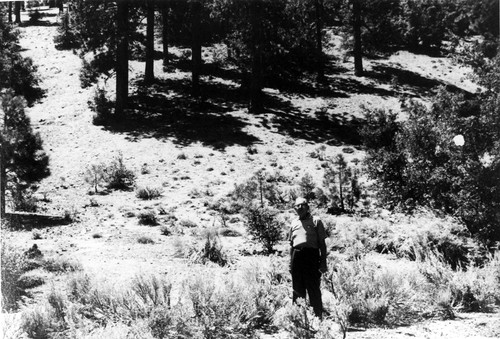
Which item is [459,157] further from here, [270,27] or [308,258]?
[270,27]

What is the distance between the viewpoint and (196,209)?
1599 cm

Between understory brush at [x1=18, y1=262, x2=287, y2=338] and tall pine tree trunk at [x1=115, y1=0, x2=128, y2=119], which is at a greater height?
tall pine tree trunk at [x1=115, y1=0, x2=128, y2=119]

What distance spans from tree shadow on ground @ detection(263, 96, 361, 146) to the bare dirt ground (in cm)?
12

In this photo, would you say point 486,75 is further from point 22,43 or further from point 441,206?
point 22,43

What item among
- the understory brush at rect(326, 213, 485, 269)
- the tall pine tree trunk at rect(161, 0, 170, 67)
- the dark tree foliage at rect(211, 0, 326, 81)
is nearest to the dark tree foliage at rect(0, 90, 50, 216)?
the understory brush at rect(326, 213, 485, 269)

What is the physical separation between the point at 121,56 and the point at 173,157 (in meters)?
8.52

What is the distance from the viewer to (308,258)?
680cm

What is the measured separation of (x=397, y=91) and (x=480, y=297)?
25.1 meters

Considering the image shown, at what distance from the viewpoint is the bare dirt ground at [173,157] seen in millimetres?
10727

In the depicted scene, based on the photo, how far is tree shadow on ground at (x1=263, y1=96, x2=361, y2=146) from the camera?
24672 mm

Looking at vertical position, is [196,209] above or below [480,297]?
below

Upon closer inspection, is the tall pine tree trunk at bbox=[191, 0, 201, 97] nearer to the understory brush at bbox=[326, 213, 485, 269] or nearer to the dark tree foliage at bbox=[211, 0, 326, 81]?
the dark tree foliage at bbox=[211, 0, 326, 81]

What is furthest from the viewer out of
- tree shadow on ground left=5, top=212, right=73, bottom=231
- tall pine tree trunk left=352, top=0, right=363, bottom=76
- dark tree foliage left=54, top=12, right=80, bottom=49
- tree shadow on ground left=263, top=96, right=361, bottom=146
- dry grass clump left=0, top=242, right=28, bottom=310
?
dark tree foliage left=54, top=12, right=80, bottom=49

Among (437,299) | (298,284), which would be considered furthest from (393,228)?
(298,284)
